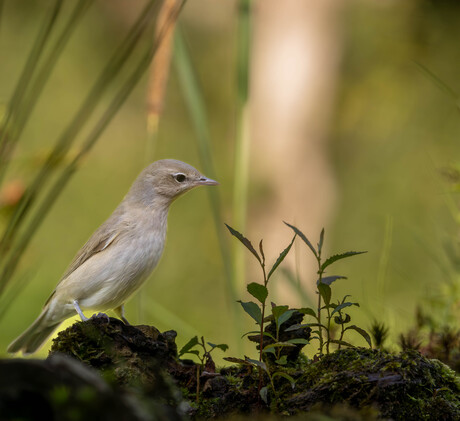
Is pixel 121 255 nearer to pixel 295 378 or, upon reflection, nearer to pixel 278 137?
pixel 295 378

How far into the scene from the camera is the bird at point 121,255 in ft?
11.1

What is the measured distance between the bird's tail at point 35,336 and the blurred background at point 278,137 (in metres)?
3.20

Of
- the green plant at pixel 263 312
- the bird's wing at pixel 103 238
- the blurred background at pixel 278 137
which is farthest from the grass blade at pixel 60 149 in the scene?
the blurred background at pixel 278 137

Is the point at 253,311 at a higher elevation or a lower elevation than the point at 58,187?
lower

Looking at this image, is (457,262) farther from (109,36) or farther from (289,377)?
(109,36)

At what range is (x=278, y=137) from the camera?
10125 millimetres

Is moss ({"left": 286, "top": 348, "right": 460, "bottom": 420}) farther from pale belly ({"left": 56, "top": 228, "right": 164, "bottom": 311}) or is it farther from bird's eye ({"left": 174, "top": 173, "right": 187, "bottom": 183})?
bird's eye ({"left": 174, "top": 173, "right": 187, "bottom": 183})

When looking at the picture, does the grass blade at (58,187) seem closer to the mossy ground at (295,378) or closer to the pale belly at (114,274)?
the mossy ground at (295,378)

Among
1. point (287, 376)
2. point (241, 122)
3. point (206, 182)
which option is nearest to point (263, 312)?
point (287, 376)

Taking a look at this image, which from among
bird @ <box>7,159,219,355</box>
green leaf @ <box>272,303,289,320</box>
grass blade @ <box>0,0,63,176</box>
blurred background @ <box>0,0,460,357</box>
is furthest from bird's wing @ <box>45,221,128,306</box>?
blurred background @ <box>0,0,460,357</box>

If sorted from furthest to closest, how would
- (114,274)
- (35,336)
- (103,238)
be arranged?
(35,336), (103,238), (114,274)

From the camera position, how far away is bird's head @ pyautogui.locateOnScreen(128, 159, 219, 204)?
3775mm

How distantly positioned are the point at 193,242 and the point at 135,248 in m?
9.71

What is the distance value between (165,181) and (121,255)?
0.62 meters
